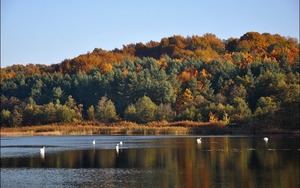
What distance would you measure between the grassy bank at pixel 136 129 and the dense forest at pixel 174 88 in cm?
186

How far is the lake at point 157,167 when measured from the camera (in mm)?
23156

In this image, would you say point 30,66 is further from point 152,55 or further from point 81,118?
point 81,118

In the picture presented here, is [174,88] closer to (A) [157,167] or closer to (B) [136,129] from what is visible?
(B) [136,129]

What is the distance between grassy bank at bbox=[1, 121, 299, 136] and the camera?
2363 inches

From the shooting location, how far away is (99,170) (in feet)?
91.8

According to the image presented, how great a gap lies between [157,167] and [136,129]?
120ft

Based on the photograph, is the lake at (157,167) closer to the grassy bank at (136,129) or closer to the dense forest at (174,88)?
the grassy bank at (136,129)

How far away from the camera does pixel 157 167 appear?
28.6m

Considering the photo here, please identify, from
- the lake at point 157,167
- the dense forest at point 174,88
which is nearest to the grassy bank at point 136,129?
the dense forest at point 174,88

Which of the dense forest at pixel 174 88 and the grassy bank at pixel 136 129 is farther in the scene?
the dense forest at pixel 174 88

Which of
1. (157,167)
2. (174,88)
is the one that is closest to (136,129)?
(174,88)

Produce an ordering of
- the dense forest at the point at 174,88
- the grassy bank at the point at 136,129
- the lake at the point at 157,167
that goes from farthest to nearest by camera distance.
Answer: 1. the dense forest at the point at 174,88
2. the grassy bank at the point at 136,129
3. the lake at the point at 157,167

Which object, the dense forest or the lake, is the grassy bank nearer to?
the dense forest

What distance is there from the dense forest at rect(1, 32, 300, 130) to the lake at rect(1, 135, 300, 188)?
21744mm
